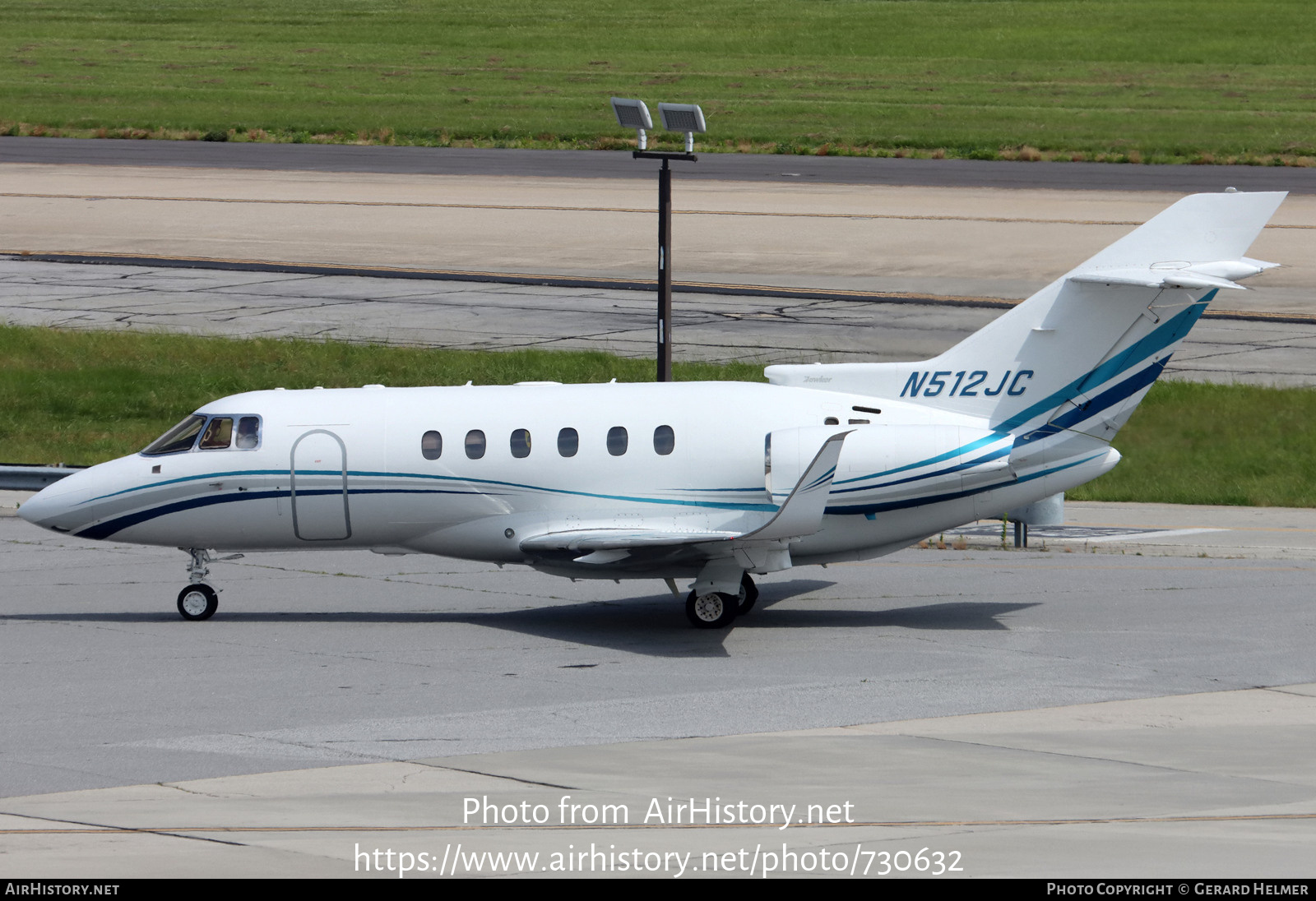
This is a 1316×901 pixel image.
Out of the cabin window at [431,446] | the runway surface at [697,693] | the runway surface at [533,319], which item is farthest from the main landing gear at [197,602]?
the runway surface at [533,319]

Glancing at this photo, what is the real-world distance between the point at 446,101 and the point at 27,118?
17.5 meters

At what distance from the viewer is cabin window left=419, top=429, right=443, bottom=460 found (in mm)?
20766

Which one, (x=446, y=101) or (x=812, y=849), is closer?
(x=812, y=849)

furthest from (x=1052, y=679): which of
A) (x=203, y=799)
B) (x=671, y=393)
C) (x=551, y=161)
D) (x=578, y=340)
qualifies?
(x=551, y=161)

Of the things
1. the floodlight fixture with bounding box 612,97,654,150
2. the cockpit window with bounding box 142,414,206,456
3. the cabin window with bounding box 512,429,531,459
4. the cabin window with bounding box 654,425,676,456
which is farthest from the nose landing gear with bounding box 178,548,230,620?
the floodlight fixture with bounding box 612,97,654,150

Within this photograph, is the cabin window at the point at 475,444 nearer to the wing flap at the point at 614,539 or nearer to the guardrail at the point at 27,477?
the wing flap at the point at 614,539

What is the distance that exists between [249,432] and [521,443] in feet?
10.6

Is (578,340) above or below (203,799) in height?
above

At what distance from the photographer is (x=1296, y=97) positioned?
77.4 metres

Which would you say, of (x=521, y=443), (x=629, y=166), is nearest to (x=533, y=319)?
(x=521, y=443)

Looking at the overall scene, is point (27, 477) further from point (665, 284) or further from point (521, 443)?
point (665, 284)

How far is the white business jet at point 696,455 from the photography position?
20.1 meters

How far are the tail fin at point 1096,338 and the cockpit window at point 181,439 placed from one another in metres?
7.86

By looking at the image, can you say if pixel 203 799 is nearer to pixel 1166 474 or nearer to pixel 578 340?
pixel 1166 474
